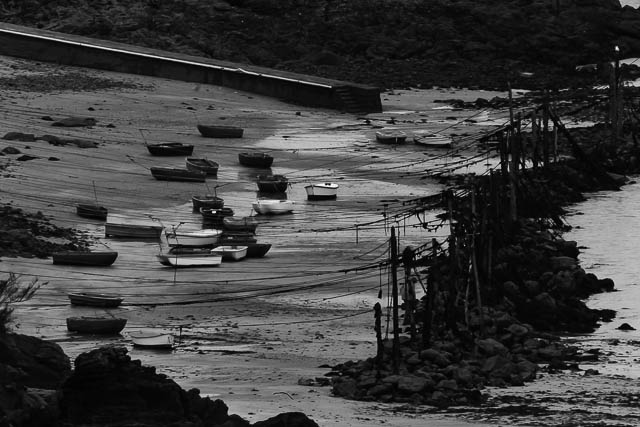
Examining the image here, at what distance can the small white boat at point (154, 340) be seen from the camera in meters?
Answer: 50.4

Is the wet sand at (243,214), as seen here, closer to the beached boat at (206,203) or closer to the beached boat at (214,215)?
the beached boat at (214,215)

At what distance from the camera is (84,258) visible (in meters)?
61.4

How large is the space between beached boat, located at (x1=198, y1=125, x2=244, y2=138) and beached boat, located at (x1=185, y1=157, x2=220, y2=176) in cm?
711

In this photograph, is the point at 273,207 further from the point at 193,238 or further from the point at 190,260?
the point at 190,260

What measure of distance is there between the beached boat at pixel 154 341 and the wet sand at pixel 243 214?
A: 0.34m

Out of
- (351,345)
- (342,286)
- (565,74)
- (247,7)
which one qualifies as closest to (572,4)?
(565,74)

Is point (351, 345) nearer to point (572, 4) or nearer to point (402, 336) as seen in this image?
point (402, 336)

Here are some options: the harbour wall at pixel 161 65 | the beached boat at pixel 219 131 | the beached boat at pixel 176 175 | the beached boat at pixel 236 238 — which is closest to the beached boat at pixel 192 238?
the beached boat at pixel 236 238

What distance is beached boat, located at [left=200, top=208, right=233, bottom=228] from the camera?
229ft

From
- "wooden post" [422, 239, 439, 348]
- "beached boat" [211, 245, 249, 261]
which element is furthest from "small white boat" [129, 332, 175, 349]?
"beached boat" [211, 245, 249, 261]

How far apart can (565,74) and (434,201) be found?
37979 millimetres

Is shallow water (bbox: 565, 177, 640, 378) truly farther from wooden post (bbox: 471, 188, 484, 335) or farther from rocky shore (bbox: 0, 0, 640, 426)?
wooden post (bbox: 471, 188, 484, 335)

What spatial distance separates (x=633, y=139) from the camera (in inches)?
3819

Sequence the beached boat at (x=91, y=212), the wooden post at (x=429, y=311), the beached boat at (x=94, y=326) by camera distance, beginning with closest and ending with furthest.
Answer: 1. the wooden post at (x=429, y=311)
2. the beached boat at (x=94, y=326)
3. the beached boat at (x=91, y=212)
